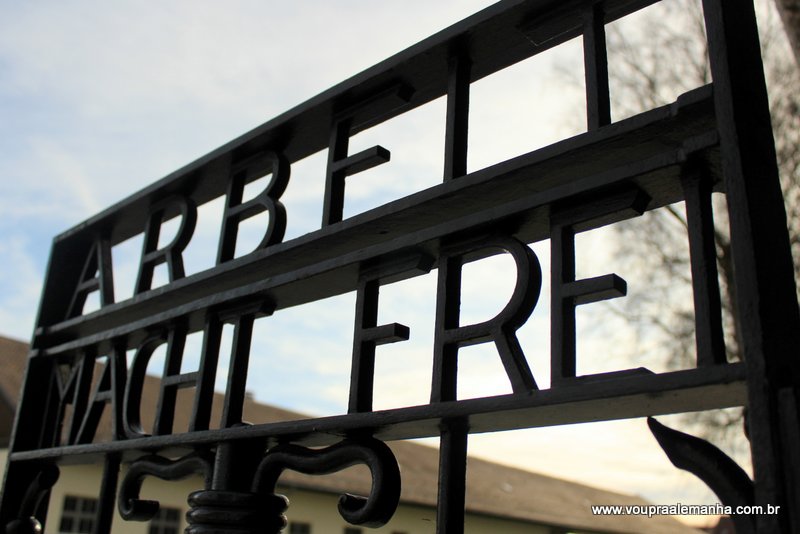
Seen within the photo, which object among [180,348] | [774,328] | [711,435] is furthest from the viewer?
[711,435]

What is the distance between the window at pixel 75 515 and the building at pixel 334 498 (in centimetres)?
2

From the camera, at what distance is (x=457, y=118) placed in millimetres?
1452

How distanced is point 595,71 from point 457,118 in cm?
29

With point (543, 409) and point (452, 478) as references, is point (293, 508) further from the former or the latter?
point (543, 409)

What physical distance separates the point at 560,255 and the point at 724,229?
6.48 meters

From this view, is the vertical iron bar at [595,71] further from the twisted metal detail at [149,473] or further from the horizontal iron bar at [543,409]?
the twisted metal detail at [149,473]

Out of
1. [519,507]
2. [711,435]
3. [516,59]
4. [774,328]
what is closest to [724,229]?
[711,435]

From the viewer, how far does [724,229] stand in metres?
6.99

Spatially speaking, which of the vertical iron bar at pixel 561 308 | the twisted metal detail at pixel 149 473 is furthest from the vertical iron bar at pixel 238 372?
the vertical iron bar at pixel 561 308

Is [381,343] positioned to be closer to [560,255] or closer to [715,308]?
[560,255]

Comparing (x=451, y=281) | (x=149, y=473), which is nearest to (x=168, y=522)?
(x=149, y=473)

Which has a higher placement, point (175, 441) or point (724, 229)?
point (724, 229)

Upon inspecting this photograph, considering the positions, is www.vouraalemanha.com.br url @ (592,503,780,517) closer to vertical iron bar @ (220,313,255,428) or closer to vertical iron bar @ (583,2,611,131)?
vertical iron bar @ (583,2,611,131)

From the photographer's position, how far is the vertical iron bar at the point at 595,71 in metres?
1.24
